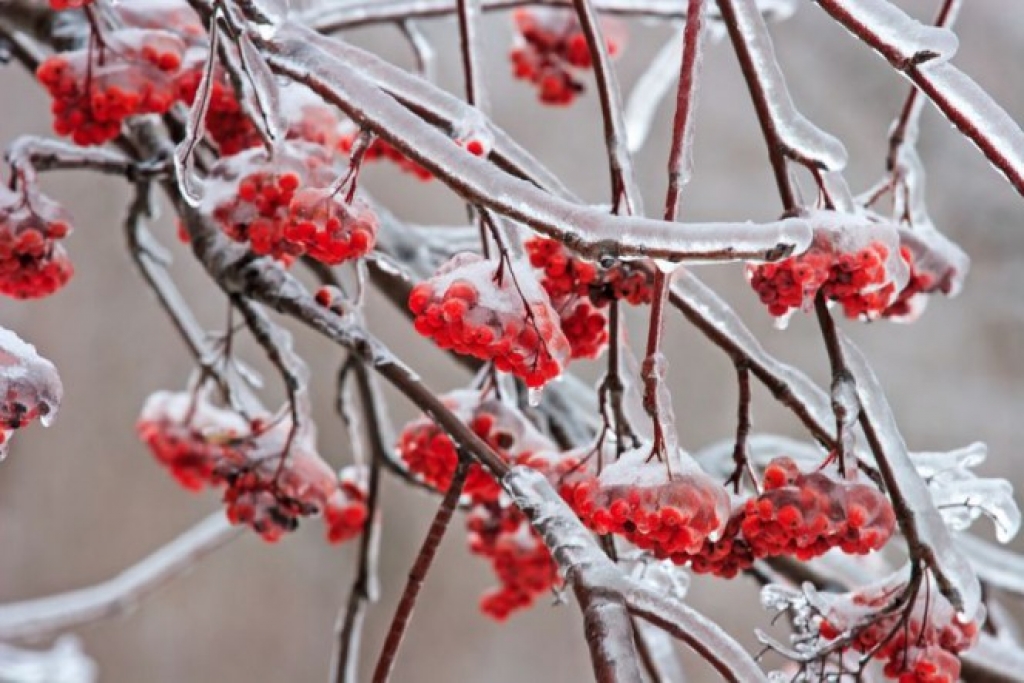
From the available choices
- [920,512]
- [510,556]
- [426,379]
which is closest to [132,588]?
[510,556]

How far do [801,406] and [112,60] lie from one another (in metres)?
0.41

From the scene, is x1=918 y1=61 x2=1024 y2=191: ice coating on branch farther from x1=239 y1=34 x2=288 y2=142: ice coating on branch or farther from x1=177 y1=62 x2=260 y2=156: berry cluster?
x1=177 y1=62 x2=260 y2=156: berry cluster

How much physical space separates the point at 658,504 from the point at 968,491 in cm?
20

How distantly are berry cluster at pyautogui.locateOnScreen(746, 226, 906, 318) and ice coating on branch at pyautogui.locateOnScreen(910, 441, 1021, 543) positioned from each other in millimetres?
122

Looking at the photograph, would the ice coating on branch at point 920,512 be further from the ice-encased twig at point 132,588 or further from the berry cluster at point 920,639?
the ice-encased twig at point 132,588

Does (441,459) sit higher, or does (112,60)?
(112,60)

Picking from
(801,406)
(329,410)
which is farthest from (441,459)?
(329,410)

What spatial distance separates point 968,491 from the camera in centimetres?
61

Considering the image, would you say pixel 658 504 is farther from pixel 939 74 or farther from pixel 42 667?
pixel 42 667

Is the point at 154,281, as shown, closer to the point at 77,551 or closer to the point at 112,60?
the point at 112,60

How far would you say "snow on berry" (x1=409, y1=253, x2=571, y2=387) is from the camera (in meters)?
0.48

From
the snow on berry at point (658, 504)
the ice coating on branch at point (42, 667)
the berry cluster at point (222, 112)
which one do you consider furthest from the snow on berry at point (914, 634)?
the ice coating on branch at point (42, 667)

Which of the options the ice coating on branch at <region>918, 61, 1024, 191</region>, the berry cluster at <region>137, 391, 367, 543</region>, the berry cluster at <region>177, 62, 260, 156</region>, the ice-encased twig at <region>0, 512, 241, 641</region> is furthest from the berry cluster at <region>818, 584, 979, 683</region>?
the ice-encased twig at <region>0, 512, 241, 641</region>

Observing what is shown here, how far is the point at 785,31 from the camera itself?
10.9 feet
